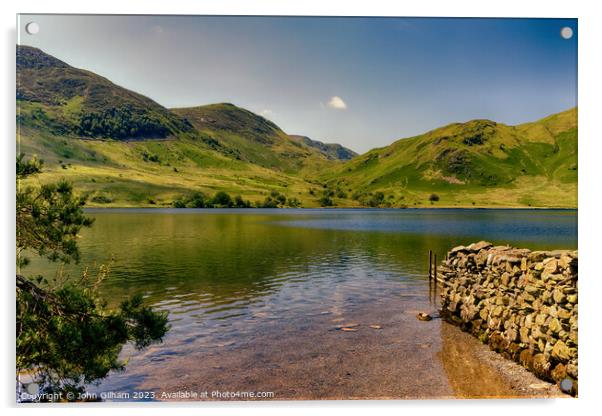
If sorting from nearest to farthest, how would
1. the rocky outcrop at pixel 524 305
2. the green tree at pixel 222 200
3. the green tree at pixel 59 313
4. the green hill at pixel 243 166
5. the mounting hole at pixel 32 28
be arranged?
Answer: 1. the green tree at pixel 59 313
2. the mounting hole at pixel 32 28
3. the rocky outcrop at pixel 524 305
4. the green hill at pixel 243 166
5. the green tree at pixel 222 200

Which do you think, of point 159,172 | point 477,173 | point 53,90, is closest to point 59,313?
point 53,90

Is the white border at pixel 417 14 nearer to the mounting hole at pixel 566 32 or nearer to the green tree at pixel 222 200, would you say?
the mounting hole at pixel 566 32

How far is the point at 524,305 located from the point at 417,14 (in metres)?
9.00

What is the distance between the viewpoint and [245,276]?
27719 millimetres

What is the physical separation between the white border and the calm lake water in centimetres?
331

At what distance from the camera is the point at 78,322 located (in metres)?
7.96

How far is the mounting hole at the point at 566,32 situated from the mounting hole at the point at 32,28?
45.7ft

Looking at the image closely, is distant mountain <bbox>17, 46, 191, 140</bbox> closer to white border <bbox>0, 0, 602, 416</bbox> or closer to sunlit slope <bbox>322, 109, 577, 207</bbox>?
white border <bbox>0, 0, 602, 416</bbox>

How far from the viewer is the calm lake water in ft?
49.3

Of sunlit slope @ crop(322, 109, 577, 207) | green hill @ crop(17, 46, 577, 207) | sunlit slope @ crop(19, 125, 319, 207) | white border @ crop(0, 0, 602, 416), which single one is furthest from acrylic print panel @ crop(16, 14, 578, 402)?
sunlit slope @ crop(322, 109, 577, 207)

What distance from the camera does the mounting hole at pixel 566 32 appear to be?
1085cm

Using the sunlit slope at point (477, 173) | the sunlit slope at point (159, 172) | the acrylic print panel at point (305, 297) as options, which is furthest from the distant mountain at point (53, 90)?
the sunlit slope at point (477, 173)

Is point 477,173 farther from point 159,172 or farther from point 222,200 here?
point 159,172
